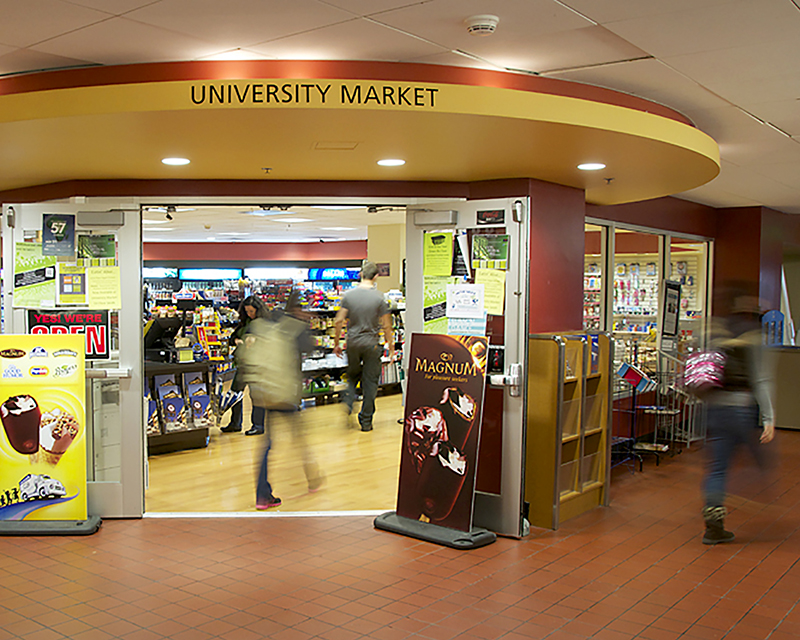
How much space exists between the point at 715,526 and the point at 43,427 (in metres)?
4.49

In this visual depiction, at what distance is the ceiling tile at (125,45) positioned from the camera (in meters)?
3.16

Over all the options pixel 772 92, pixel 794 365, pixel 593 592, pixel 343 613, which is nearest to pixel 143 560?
pixel 343 613

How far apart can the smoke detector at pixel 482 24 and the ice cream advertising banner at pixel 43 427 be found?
331 cm

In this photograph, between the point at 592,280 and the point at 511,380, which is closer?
the point at 511,380

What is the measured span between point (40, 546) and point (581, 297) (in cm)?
428

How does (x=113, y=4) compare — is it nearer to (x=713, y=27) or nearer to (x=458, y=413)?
(x=713, y=27)

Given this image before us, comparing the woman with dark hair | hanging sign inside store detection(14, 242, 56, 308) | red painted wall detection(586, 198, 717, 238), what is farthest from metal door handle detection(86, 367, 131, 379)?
red painted wall detection(586, 198, 717, 238)

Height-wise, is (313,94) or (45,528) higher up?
(313,94)

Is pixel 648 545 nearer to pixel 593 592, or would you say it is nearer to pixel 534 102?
pixel 593 592

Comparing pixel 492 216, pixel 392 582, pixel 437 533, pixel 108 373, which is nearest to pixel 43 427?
pixel 108 373

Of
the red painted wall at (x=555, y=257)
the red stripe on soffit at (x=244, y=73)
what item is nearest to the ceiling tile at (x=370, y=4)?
the red stripe on soffit at (x=244, y=73)

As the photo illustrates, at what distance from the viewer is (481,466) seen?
5.13 metres

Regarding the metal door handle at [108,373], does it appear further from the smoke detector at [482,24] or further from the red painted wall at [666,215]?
the red painted wall at [666,215]

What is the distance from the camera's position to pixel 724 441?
15.5ft
